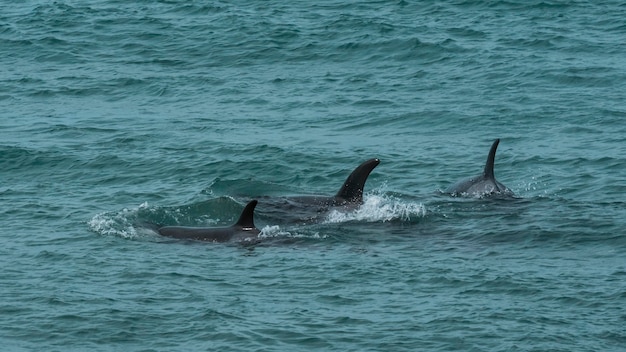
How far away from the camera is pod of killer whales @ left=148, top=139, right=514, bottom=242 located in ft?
65.7

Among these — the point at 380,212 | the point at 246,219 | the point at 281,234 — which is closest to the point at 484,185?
the point at 380,212

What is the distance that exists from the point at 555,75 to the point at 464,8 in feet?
29.4

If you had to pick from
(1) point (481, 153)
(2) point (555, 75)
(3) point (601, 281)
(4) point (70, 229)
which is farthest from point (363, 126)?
(3) point (601, 281)

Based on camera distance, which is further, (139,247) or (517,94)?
(517,94)

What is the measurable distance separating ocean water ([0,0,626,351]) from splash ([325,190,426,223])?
0.05m

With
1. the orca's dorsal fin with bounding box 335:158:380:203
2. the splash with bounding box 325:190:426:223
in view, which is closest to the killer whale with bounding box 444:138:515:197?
the splash with bounding box 325:190:426:223

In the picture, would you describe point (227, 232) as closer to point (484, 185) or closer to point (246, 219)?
point (246, 219)

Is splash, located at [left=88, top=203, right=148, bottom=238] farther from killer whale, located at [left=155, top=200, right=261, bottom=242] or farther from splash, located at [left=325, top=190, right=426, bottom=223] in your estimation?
splash, located at [left=325, top=190, right=426, bottom=223]

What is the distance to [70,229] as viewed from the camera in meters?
20.7

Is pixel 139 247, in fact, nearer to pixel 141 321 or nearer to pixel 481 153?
pixel 141 321

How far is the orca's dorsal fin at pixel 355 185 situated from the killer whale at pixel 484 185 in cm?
200

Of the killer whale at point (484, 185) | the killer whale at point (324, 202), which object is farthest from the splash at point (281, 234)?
the killer whale at point (484, 185)

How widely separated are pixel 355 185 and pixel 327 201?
1.95ft

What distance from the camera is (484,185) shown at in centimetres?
2291
